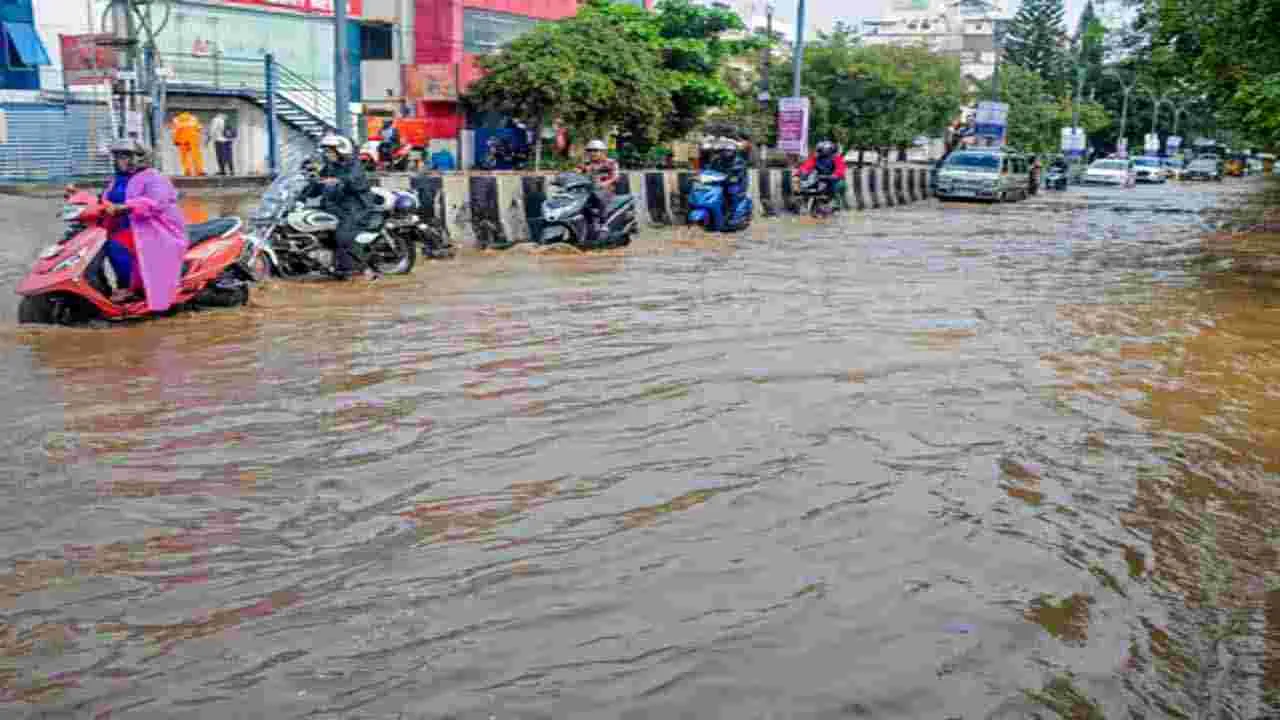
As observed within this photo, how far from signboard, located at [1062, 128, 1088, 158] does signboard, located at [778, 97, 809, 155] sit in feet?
135

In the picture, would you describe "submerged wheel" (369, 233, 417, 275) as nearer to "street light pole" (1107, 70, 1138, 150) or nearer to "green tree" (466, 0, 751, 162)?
"green tree" (466, 0, 751, 162)

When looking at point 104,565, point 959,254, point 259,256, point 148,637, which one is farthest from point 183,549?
point 959,254

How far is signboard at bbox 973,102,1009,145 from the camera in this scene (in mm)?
50969

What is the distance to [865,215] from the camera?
2658cm

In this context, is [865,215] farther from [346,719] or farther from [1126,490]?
[346,719]

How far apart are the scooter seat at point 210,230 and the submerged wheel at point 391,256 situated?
2257 mm

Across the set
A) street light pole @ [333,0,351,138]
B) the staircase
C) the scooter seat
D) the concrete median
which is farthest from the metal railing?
the scooter seat

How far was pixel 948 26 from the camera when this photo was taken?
385 ft

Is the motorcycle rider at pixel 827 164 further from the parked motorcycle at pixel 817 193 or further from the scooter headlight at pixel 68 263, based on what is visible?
the scooter headlight at pixel 68 263

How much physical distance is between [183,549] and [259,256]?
730 centimetres

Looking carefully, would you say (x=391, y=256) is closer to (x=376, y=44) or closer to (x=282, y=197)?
(x=282, y=197)

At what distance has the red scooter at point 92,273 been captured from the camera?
29.9 feet

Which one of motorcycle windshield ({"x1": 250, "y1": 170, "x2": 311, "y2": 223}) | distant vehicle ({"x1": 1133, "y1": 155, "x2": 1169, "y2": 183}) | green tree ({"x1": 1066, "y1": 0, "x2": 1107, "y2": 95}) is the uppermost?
green tree ({"x1": 1066, "y1": 0, "x2": 1107, "y2": 95})

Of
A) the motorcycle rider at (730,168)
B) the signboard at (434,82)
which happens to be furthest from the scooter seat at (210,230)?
the signboard at (434,82)
